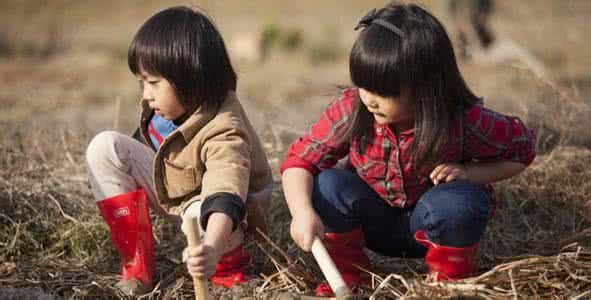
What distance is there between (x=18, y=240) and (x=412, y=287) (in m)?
1.47

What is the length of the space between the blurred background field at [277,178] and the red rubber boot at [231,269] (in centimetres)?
6

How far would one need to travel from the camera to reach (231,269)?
228cm

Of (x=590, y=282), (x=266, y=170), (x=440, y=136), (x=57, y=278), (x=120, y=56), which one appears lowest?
(x=120, y=56)

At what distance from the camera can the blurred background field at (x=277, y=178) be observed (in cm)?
221

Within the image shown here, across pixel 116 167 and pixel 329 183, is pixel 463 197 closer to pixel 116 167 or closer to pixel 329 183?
pixel 329 183

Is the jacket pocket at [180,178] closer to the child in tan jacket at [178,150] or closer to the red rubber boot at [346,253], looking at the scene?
the child in tan jacket at [178,150]

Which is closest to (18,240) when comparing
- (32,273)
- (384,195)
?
(32,273)

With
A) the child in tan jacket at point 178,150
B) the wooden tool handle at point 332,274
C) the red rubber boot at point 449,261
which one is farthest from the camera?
the child in tan jacket at point 178,150

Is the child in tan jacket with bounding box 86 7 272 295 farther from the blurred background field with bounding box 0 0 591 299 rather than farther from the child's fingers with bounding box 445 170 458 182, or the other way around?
the child's fingers with bounding box 445 170 458 182

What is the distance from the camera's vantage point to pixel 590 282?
2041 mm

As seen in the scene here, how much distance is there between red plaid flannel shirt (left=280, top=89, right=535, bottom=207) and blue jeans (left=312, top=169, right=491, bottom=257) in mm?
49

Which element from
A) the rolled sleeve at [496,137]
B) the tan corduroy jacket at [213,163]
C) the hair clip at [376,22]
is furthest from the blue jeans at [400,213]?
the hair clip at [376,22]

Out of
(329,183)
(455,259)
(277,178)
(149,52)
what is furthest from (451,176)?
(277,178)

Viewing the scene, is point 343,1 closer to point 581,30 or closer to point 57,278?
point 581,30
